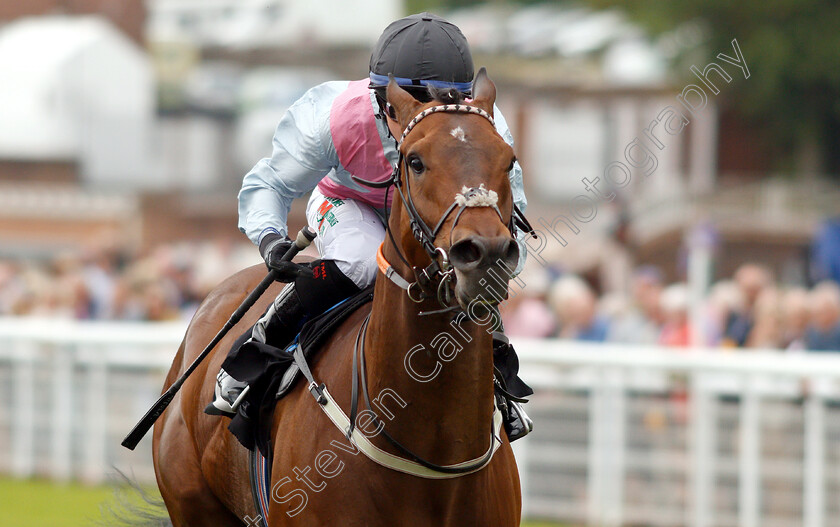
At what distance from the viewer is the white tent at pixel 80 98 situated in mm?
24422

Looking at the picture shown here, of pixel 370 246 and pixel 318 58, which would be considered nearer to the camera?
pixel 370 246

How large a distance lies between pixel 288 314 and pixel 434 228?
1.14m

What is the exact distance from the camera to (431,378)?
3098 millimetres

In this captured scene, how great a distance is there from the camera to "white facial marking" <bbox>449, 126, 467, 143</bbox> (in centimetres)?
283

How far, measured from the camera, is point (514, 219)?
3.05 m

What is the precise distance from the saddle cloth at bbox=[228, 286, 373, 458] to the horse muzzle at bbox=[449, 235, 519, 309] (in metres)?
1.06

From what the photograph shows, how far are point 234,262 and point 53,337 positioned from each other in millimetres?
5156

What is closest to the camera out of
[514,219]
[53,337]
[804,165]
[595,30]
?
[514,219]

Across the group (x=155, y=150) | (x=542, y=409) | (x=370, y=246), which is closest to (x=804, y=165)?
(x=155, y=150)

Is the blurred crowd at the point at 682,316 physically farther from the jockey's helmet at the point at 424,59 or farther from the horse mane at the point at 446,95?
the horse mane at the point at 446,95

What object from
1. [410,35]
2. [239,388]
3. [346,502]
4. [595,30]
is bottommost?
[346,502]

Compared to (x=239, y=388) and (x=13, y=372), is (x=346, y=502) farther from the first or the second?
(x=13, y=372)

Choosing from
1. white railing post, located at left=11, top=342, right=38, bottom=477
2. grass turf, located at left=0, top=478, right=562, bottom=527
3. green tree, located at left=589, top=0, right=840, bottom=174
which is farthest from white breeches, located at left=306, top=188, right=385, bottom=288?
green tree, located at left=589, top=0, right=840, bottom=174

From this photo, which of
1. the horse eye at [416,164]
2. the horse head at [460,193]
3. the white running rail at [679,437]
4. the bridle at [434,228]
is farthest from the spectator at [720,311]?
the horse eye at [416,164]
